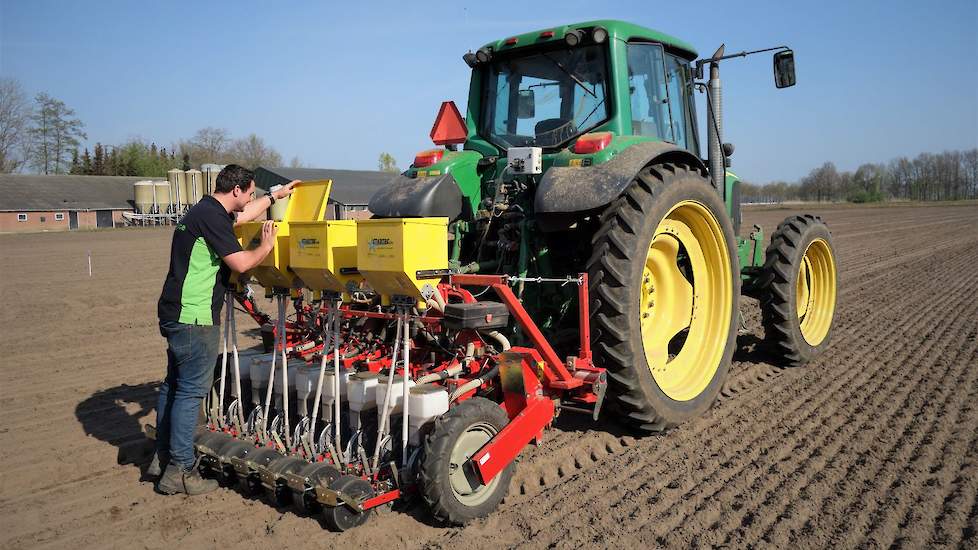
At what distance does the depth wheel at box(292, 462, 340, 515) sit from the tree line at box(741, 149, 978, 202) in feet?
287

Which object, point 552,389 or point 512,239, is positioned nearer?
point 552,389

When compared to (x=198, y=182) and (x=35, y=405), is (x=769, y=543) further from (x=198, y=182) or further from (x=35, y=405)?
(x=198, y=182)

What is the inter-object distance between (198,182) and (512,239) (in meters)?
44.3

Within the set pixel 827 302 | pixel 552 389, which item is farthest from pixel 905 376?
pixel 552 389

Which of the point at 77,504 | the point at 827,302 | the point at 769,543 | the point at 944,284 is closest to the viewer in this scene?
the point at 769,543

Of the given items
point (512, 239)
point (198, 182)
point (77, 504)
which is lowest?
point (77, 504)

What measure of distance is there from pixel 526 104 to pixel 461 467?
2942 mm

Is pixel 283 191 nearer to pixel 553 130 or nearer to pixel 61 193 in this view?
pixel 553 130

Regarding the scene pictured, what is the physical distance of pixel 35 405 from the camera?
5.56 meters

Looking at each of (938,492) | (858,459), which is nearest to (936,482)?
(938,492)

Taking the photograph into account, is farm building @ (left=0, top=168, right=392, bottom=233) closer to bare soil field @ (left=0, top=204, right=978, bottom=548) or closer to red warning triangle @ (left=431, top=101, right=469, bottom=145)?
bare soil field @ (left=0, top=204, right=978, bottom=548)

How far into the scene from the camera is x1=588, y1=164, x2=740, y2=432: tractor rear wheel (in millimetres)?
4066

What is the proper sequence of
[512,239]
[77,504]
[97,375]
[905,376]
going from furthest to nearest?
[97,375]
[905,376]
[512,239]
[77,504]

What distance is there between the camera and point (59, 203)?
144 ft
